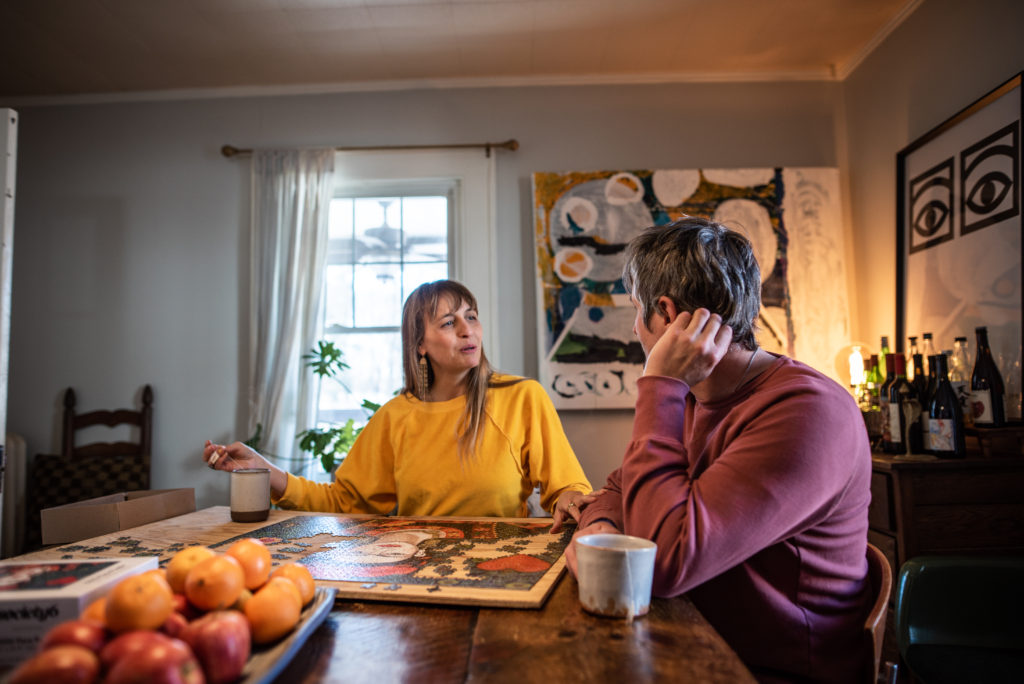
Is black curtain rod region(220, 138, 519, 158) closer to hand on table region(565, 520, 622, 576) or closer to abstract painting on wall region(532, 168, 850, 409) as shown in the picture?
abstract painting on wall region(532, 168, 850, 409)

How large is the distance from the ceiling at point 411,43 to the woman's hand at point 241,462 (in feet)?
7.09

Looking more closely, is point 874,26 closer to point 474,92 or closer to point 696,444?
point 474,92

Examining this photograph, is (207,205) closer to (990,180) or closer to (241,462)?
(241,462)

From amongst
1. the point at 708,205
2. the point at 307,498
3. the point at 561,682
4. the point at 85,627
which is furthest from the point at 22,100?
the point at 561,682

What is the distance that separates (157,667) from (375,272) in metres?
3.19

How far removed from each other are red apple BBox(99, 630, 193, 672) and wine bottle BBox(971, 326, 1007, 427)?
2.61 m

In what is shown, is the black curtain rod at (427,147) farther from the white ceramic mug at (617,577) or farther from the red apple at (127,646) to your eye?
the red apple at (127,646)

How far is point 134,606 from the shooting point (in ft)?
1.93

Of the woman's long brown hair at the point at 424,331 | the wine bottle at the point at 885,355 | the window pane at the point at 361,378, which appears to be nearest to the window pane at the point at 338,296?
the window pane at the point at 361,378

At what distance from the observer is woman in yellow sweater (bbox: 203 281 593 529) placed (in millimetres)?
1701

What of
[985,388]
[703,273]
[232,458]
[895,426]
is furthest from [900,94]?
[232,458]

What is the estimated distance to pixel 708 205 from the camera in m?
3.40

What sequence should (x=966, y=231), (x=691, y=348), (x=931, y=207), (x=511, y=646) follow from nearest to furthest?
(x=511, y=646), (x=691, y=348), (x=966, y=231), (x=931, y=207)

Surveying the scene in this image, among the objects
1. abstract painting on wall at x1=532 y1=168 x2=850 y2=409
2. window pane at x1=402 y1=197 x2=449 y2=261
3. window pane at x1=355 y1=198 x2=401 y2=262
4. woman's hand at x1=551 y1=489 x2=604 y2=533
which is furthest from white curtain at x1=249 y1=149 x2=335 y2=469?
woman's hand at x1=551 y1=489 x2=604 y2=533
